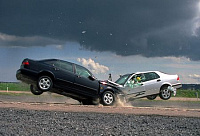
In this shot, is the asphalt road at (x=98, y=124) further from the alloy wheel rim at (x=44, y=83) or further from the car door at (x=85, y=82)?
the car door at (x=85, y=82)

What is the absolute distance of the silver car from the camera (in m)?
14.2

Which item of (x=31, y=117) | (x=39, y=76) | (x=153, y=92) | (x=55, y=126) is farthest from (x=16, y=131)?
(x=153, y=92)

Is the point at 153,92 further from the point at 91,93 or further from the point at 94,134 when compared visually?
the point at 94,134

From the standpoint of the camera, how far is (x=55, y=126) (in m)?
6.97

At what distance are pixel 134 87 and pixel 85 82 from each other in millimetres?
2603

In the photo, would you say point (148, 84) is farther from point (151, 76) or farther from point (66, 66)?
point (66, 66)

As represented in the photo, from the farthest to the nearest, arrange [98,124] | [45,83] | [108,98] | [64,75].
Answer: [108,98]
[64,75]
[45,83]
[98,124]

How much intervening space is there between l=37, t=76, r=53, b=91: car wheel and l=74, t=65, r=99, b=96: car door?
3.48 ft

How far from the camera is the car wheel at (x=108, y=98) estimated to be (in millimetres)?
12961

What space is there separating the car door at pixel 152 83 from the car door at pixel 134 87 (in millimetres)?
266

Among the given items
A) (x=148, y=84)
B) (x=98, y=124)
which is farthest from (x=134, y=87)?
(x=98, y=124)

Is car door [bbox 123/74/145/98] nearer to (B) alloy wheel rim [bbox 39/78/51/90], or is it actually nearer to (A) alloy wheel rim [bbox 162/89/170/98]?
(A) alloy wheel rim [bbox 162/89/170/98]

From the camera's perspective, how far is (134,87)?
14.3 meters

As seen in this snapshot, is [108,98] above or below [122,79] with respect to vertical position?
below
